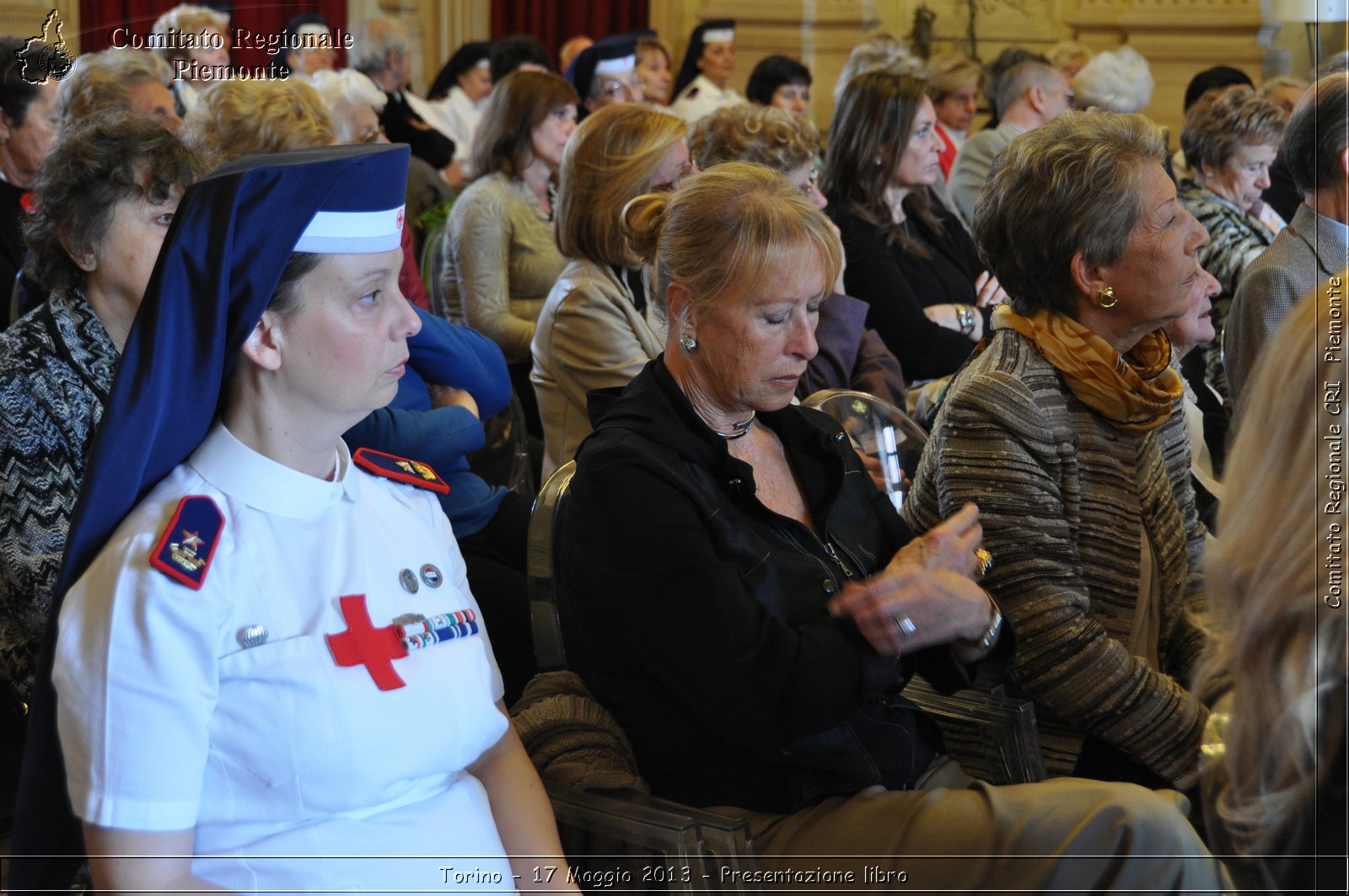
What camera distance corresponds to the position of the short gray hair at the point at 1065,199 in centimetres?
219

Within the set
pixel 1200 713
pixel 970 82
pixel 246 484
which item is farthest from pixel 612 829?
pixel 970 82

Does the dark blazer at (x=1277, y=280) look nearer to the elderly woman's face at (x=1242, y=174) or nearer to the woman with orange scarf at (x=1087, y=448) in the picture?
the woman with orange scarf at (x=1087, y=448)

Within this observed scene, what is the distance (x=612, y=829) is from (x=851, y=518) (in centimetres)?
60

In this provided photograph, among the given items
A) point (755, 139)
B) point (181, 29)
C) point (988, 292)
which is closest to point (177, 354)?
point (755, 139)

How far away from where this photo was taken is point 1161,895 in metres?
1.70

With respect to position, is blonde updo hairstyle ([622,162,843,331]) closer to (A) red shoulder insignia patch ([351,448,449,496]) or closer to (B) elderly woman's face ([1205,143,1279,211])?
(A) red shoulder insignia patch ([351,448,449,496])

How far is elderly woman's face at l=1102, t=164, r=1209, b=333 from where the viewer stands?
220 centimetres

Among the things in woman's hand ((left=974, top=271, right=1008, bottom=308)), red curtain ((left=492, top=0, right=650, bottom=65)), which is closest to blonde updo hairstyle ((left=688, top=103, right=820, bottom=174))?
woman's hand ((left=974, top=271, right=1008, bottom=308))

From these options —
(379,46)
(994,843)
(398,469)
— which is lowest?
(994,843)

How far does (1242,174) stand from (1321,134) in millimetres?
1828

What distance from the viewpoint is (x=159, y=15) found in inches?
288

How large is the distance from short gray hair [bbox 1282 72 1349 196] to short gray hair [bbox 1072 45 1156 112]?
3.85 m

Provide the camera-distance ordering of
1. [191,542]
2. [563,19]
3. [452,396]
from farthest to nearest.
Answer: [563,19] < [452,396] < [191,542]

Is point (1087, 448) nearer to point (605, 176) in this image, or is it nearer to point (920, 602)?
point (920, 602)
